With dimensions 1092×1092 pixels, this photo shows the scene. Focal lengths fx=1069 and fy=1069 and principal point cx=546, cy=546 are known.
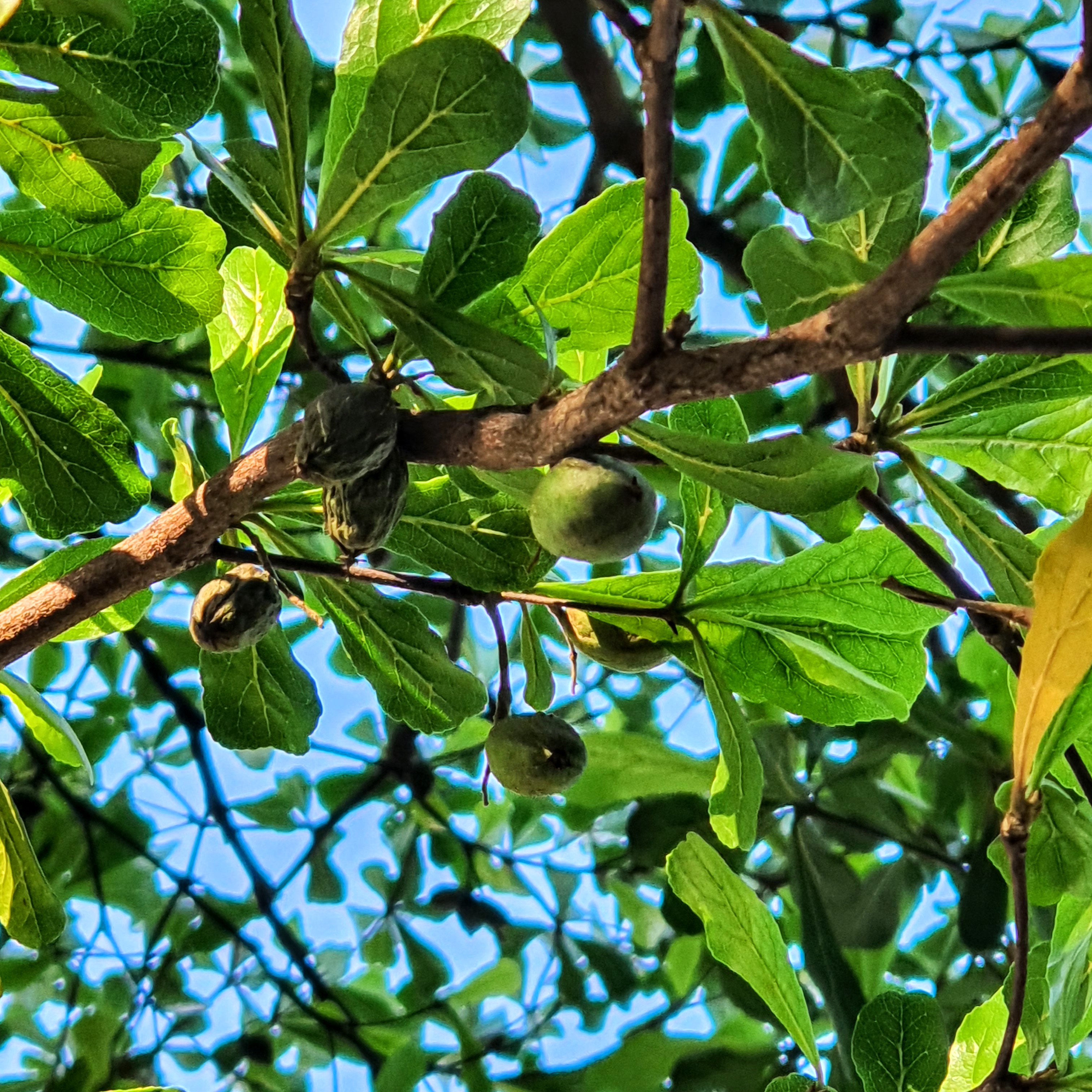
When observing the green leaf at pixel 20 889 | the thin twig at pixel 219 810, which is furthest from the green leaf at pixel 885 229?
the thin twig at pixel 219 810

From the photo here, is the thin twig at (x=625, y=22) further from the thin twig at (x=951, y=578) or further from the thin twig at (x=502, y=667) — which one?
the thin twig at (x=502, y=667)

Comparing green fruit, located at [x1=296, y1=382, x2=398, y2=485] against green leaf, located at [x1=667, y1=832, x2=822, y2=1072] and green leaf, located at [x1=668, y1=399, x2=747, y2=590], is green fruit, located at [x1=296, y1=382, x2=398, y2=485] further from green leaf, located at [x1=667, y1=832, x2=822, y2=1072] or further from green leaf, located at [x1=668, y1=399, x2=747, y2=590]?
green leaf, located at [x1=667, y1=832, x2=822, y2=1072]

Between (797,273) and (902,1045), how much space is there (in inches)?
30.5

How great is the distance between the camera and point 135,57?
634mm

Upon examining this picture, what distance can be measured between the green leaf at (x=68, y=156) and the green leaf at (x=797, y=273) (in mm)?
417

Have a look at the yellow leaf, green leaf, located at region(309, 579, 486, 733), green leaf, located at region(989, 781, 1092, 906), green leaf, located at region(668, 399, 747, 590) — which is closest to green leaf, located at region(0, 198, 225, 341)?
green leaf, located at region(309, 579, 486, 733)

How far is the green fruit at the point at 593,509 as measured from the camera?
25.9 inches

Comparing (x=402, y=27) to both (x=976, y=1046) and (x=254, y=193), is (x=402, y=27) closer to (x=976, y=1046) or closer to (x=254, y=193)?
(x=254, y=193)

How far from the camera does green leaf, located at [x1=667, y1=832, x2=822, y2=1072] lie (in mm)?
940

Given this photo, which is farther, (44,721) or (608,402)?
(44,721)

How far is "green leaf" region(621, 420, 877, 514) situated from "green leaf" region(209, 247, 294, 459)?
43 centimetres

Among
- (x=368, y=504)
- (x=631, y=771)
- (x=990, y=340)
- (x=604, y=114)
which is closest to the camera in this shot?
(x=990, y=340)

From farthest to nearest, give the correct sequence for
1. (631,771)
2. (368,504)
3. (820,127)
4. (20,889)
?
(631,771), (20,889), (368,504), (820,127)

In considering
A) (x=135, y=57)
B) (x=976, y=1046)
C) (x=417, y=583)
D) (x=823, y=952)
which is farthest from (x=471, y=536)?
(x=823, y=952)
